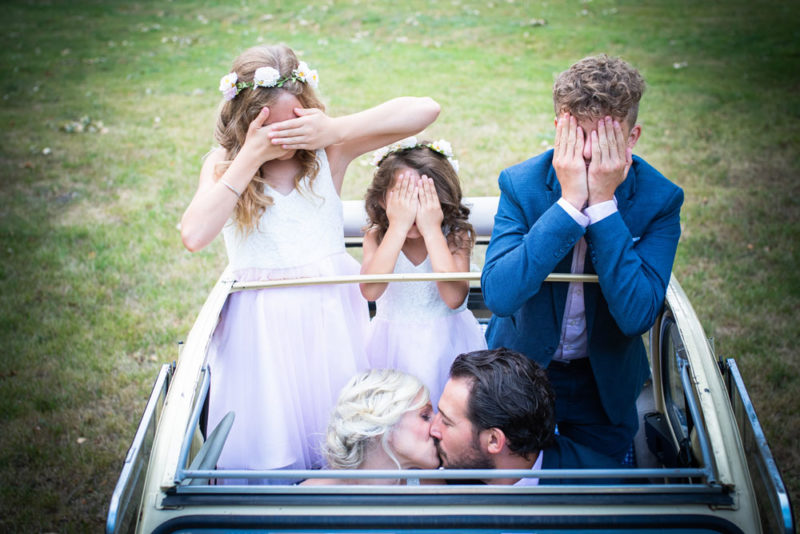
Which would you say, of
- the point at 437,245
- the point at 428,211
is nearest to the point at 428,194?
the point at 428,211

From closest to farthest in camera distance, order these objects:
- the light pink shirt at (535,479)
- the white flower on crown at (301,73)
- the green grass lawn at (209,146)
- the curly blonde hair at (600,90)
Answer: the curly blonde hair at (600,90) < the light pink shirt at (535,479) < the white flower on crown at (301,73) < the green grass lawn at (209,146)

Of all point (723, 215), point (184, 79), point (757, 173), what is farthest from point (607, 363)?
point (184, 79)

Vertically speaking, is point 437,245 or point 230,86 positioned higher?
point 230,86

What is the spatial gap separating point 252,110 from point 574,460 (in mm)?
1464

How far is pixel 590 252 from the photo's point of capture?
6.02 ft

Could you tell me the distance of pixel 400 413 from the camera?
1.88 m

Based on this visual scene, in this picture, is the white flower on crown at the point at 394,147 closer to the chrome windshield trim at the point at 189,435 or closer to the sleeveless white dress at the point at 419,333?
the sleeveless white dress at the point at 419,333

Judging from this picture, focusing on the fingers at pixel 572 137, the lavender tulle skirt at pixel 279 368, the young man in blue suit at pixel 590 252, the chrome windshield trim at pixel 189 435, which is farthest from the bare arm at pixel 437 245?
the chrome windshield trim at pixel 189 435

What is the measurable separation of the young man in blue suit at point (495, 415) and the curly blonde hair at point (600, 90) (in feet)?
2.21

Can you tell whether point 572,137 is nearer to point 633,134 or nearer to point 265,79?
point 633,134

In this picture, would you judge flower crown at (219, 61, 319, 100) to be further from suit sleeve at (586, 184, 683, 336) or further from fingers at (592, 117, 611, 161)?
suit sleeve at (586, 184, 683, 336)

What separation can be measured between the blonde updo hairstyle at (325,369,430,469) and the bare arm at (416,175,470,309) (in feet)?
1.54

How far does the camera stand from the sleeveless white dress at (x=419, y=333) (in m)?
2.46

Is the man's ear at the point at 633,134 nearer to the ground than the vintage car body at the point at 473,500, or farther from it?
farther from it
